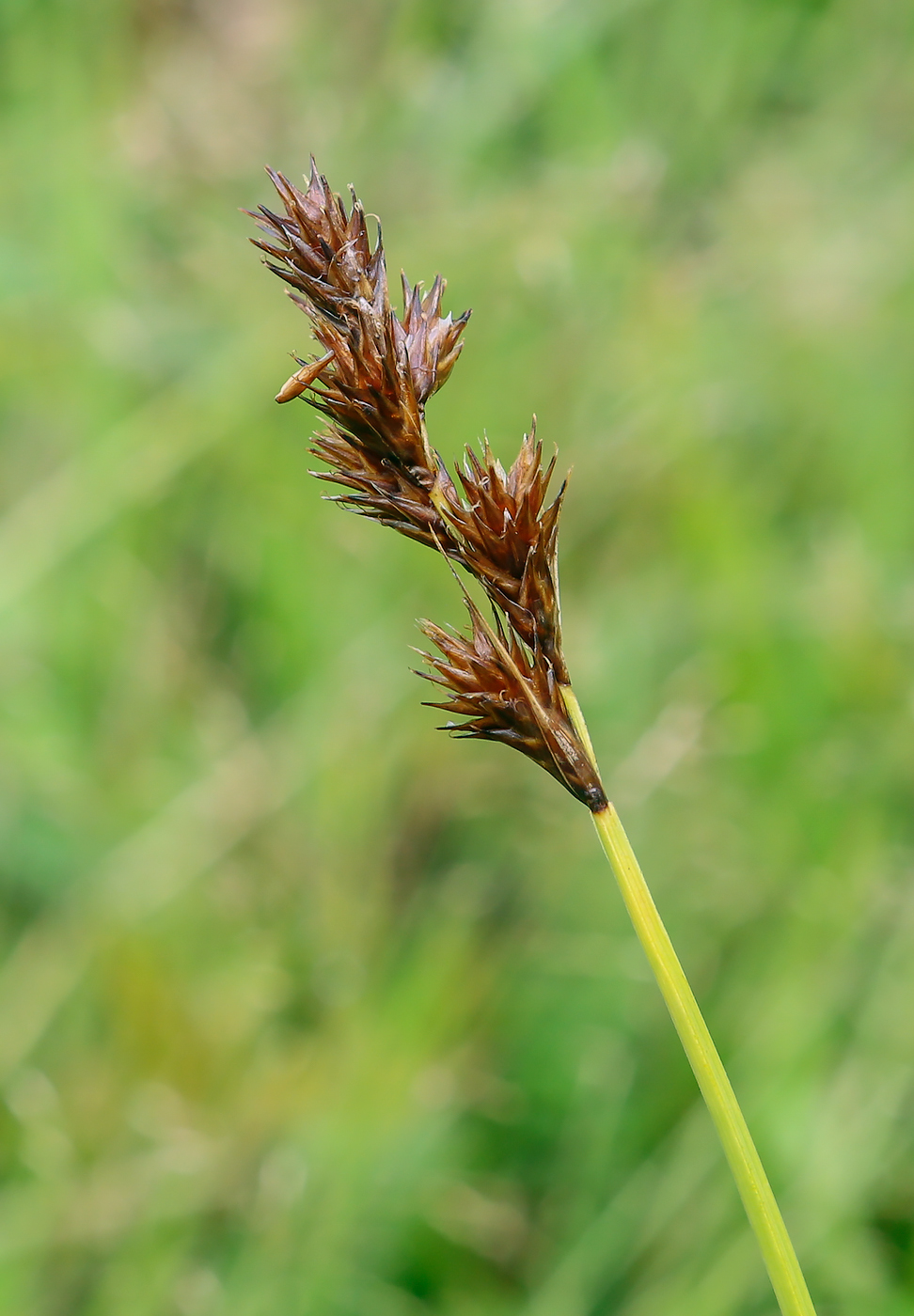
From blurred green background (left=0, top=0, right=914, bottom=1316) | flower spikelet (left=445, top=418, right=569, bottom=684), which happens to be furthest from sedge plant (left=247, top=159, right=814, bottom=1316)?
blurred green background (left=0, top=0, right=914, bottom=1316)

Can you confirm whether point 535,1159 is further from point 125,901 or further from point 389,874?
point 125,901

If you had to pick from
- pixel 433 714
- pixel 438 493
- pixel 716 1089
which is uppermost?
pixel 433 714

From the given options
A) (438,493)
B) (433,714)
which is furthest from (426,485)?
(433,714)

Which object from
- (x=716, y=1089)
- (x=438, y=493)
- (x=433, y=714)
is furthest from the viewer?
(x=433, y=714)

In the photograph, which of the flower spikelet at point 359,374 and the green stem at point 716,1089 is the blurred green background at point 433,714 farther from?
the flower spikelet at point 359,374

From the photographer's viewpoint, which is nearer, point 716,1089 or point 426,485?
point 716,1089

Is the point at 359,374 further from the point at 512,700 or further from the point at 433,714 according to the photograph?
the point at 433,714

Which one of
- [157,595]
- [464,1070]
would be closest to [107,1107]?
[464,1070]
